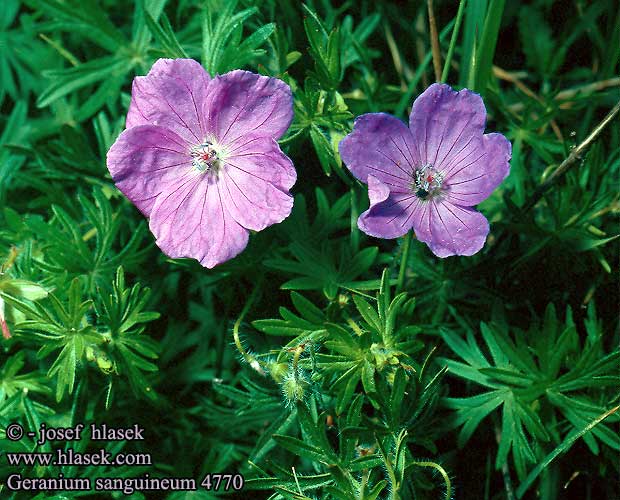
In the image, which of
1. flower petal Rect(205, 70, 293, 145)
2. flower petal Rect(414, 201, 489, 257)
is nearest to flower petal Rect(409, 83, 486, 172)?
flower petal Rect(414, 201, 489, 257)

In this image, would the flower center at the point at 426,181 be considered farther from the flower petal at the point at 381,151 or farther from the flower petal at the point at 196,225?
the flower petal at the point at 196,225

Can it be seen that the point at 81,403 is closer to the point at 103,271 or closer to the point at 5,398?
the point at 5,398

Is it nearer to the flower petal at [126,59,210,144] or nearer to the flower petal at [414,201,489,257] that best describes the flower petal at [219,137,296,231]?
the flower petal at [126,59,210,144]

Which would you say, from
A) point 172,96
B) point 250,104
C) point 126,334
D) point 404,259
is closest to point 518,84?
point 404,259

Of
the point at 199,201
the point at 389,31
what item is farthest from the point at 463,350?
the point at 389,31

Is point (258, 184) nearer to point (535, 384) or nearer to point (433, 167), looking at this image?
point (433, 167)

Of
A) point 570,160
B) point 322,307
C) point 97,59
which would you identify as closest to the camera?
point 570,160
